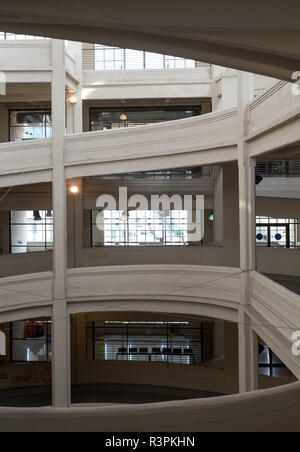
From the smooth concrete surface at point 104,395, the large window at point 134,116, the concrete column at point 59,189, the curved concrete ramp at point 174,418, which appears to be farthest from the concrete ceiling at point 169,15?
the large window at point 134,116

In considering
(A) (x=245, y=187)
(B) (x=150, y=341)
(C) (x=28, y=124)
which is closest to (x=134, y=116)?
(C) (x=28, y=124)

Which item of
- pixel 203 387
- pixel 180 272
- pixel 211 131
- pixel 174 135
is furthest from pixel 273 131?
pixel 203 387

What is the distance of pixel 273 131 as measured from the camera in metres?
11.3

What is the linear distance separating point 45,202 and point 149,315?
5899mm

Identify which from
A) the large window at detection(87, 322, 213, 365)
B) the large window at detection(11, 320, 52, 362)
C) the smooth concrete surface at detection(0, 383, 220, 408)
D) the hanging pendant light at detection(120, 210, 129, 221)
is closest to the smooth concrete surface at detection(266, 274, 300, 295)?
the smooth concrete surface at detection(0, 383, 220, 408)

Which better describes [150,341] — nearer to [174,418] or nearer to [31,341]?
[31,341]

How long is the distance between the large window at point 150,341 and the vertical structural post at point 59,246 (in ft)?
17.1

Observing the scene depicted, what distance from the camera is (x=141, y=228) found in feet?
Answer: 71.6

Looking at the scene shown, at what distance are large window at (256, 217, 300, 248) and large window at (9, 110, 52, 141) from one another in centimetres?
976

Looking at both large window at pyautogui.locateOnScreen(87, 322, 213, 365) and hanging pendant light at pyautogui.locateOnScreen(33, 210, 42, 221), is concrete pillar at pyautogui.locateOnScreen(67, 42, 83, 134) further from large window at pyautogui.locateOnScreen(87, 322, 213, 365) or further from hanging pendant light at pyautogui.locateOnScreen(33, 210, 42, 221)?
large window at pyautogui.locateOnScreen(87, 322, 213, 365)

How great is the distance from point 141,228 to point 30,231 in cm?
490

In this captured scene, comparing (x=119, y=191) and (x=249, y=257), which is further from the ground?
(x=119, y=191)

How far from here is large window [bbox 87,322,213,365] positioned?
67.5 ft
